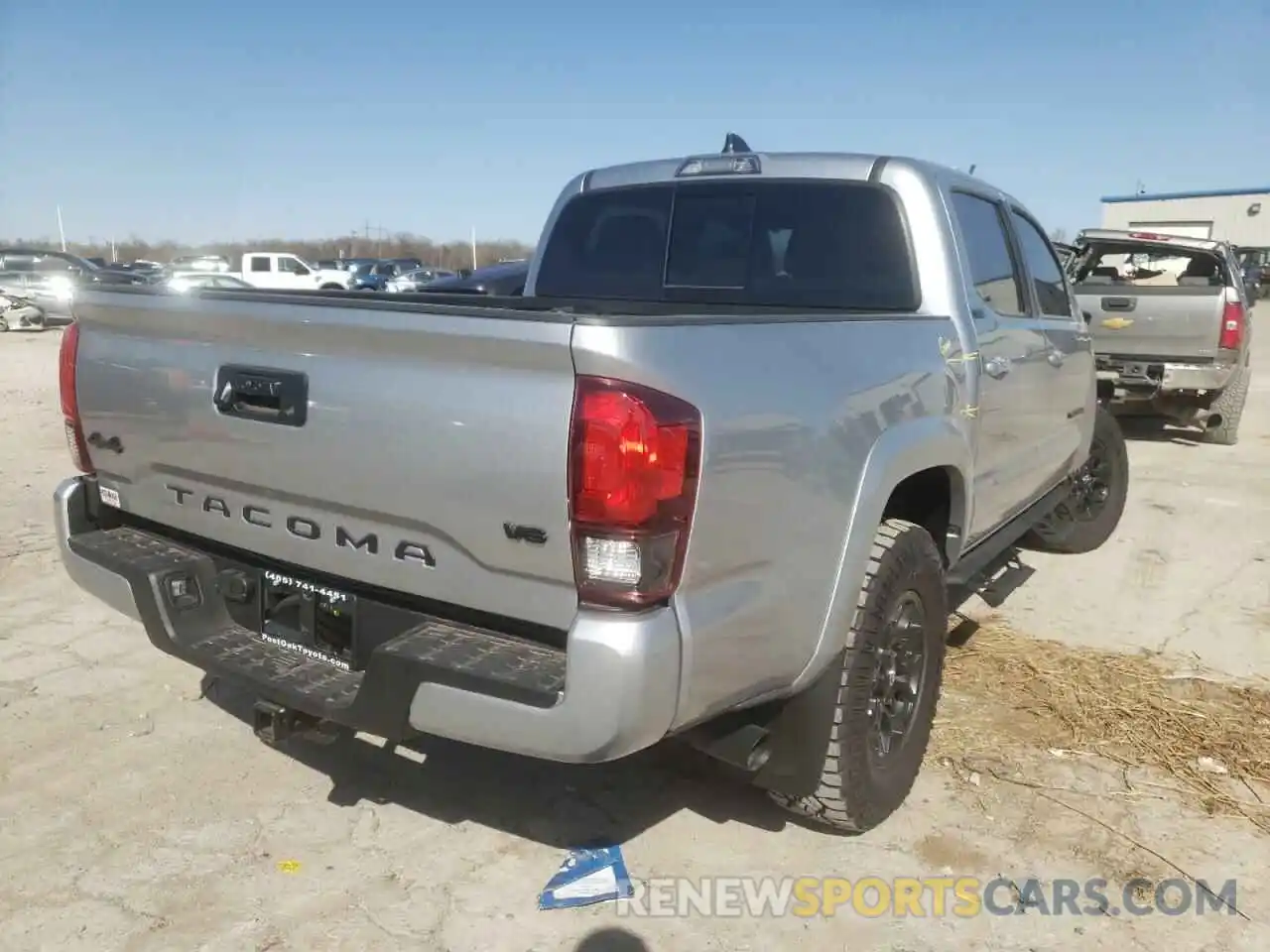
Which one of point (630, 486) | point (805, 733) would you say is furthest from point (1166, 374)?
point (630, 486)

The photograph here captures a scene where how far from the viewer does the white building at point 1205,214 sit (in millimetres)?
49656

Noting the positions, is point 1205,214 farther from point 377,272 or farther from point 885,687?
point 885,687

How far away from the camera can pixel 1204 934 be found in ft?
8.76

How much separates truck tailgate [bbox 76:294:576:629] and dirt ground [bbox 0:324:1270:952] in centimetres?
91

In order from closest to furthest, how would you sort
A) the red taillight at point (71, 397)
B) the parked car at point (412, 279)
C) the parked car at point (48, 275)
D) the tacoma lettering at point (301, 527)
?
the tacoma lettering at point (301, 527), the red taillight at point (71, 397), the parked car at point (48, 275), the parked car at point (412, 279)

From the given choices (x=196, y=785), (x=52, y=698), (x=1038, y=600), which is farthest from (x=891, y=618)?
(x=52, y=698)

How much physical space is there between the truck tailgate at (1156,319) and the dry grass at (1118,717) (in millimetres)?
5893

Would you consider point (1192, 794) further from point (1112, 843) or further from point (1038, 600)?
point (1038, 600)

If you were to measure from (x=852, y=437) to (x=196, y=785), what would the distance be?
2.36 meters

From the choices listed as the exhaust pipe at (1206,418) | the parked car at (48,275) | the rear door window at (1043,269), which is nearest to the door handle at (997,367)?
the rear door window at (1043,269)

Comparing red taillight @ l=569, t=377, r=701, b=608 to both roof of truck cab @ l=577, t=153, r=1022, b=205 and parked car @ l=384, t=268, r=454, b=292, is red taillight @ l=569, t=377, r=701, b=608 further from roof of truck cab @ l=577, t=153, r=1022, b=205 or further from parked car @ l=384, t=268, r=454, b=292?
parked car @ l=384, t=268, r=454, b=292

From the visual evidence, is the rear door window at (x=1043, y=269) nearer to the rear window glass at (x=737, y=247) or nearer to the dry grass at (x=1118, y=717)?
the rear window glass at (x=737, y=247)

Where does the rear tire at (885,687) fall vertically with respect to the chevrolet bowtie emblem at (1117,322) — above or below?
below

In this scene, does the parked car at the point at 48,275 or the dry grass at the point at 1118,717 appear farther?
the parked car at the point at 48,275
